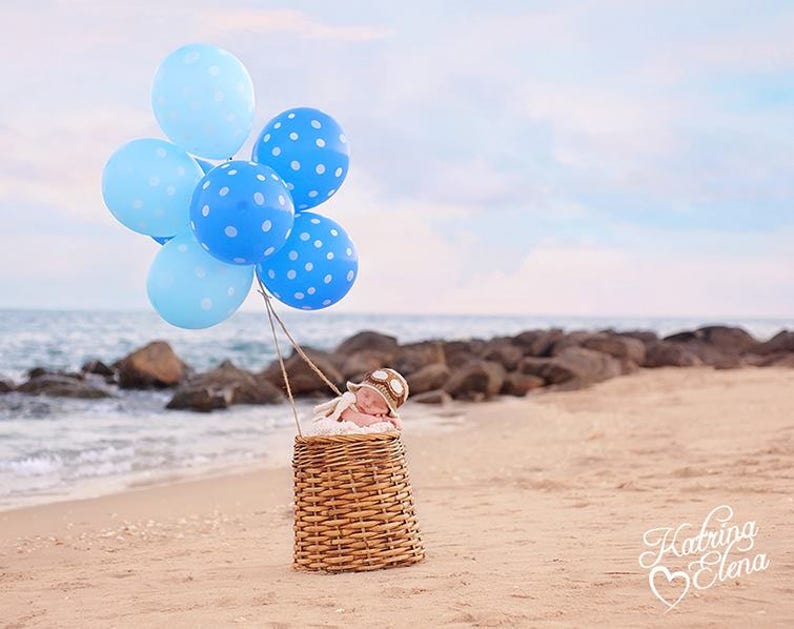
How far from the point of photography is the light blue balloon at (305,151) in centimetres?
566

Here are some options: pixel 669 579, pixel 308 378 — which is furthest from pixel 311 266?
pixel 308 378

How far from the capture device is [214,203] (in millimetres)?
5113

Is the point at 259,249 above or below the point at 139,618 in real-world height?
above

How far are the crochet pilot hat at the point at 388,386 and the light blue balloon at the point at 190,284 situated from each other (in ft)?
2.84

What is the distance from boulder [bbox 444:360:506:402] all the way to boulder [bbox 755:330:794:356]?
9.11 metres

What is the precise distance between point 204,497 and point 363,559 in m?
3.87

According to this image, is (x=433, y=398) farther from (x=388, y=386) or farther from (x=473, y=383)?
(x=388, y=386)

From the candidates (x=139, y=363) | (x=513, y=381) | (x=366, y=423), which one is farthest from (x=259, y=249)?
(x=139, y=363)

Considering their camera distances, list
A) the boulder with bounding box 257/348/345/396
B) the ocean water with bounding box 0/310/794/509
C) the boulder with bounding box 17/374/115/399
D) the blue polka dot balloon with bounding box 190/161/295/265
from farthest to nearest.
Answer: the boulder with bounding box 257/348/345/396 < the boulder with bounding box 17/374/115/399 < the ocean water with bounding box 0/310/794/509 < the blue polka dot balloon with bounding box 190/161/295/265

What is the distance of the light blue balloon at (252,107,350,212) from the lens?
566 cm

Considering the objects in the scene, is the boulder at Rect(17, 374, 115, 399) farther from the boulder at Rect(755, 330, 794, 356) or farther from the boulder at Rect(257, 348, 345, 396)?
the boulder at Rect(755, 330, 794, 356)

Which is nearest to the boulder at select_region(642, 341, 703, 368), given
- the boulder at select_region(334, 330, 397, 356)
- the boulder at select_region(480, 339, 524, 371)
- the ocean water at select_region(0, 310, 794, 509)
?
the boulder at select_region(480, 339, 524, 371)

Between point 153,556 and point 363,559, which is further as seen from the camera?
point 153,556

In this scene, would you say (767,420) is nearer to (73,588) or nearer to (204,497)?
(204,497)
